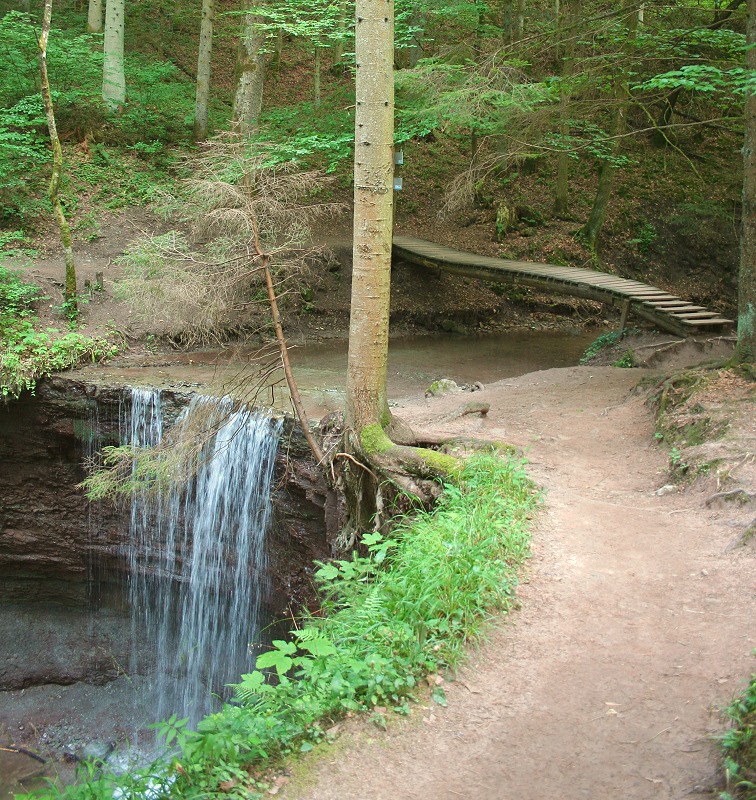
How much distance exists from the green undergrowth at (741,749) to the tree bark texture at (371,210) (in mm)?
4663

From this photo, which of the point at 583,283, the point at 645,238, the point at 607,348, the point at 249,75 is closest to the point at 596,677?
the point at 607,348

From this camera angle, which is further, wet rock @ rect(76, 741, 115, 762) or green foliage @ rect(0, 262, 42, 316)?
green foliage @ rect(0, 262, 42, 316)

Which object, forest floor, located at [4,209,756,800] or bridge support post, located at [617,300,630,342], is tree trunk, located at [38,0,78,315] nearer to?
forest floor, located at [4,209,756,800]

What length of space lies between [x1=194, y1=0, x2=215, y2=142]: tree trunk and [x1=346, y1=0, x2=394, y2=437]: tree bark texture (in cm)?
1421

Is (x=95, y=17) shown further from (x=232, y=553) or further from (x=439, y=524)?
(x=439, y=524)

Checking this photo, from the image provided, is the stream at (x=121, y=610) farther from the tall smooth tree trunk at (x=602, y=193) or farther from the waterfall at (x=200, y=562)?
the tall smooth tree trunk at (x=602, y=193)

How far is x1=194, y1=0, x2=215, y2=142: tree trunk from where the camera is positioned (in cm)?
1925

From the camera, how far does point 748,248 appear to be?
8734 millimetres

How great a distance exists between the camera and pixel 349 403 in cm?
773

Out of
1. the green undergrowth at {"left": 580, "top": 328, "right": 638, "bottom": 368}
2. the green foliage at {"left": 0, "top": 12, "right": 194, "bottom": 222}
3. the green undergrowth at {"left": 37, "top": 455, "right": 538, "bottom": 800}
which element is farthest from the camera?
the green foliage at {"left": 0, "top": 12, "right": 194, "bottom": 222}

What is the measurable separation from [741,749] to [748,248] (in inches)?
274

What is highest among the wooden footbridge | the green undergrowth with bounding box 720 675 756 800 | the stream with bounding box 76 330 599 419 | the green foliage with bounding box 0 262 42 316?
the wooden footbridge

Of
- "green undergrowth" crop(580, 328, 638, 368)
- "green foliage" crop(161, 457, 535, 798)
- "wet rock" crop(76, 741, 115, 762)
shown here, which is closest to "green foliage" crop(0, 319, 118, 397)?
"wet rock" crop(76, 741, 115, 762)

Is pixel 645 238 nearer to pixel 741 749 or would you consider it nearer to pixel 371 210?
pixel 371 210
